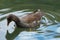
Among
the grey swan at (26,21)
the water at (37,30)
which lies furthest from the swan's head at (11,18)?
the water at (37,30)

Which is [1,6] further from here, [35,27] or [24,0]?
[35,27]

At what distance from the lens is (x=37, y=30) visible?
8.82 m

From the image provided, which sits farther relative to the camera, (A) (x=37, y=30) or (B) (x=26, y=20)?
(B) (x=26, y=20)

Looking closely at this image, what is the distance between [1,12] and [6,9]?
0.42m

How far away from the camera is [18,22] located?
9.20 metres

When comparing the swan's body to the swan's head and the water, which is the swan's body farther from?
the water

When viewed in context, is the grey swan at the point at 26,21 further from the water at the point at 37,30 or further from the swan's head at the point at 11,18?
the water at the point at 37,30

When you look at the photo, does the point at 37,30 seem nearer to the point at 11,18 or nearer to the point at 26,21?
the point at 26,21

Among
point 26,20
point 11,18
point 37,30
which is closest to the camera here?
point 37,30

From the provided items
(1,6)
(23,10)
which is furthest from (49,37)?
(1,6)

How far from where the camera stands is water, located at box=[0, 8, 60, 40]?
27.5ft

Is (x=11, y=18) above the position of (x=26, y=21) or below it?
above

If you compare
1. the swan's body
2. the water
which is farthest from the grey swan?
the water

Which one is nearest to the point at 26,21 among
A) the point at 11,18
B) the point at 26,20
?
the point at 26,20
